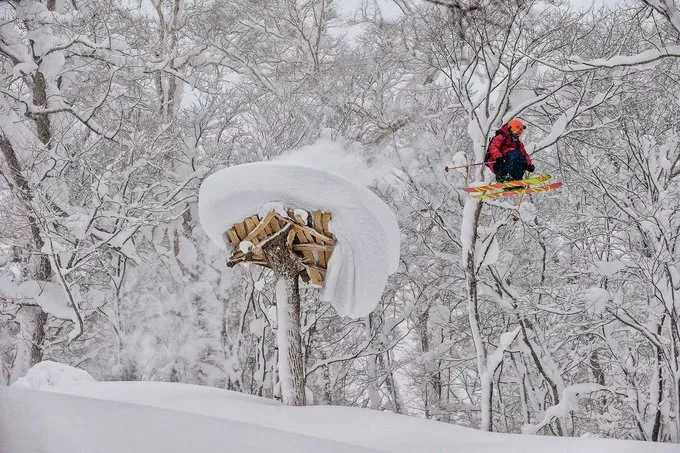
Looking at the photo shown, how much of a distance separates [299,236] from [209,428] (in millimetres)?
884

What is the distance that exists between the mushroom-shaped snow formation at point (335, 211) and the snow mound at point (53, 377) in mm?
748

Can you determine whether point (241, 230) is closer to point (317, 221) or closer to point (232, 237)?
point (232, 237)

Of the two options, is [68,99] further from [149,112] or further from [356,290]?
[356,290]

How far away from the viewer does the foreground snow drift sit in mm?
1167

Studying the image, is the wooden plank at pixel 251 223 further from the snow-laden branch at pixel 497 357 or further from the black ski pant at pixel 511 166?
the snow-laden branch at pixel 497 357

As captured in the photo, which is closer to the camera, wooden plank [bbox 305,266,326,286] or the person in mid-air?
wooden plank [bbox 305,266,326,286]

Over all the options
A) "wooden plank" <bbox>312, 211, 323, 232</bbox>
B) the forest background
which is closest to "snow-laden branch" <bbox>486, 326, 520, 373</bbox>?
the forest background

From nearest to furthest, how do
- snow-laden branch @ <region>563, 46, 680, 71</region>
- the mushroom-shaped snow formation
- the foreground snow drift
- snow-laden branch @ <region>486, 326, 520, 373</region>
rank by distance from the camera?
the foreground snow drift → the mushroom-shaped snow formation → snow-laden branch @ <region>563, 46, 680, 71</region> → snow-laden branch @ <region>486, 326, 520, 373</region>

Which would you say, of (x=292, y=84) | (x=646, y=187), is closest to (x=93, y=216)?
(x=292, y=84)

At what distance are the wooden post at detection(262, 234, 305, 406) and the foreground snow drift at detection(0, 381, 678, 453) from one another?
0.33ft

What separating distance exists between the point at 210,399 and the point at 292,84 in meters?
2.85

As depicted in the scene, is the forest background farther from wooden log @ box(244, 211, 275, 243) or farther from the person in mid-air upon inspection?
wooden log @ box(244, 211, 275, 243)

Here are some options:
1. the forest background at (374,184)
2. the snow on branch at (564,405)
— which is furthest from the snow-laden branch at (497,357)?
the snow on branch at (564,405)

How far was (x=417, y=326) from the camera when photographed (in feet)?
16.5
